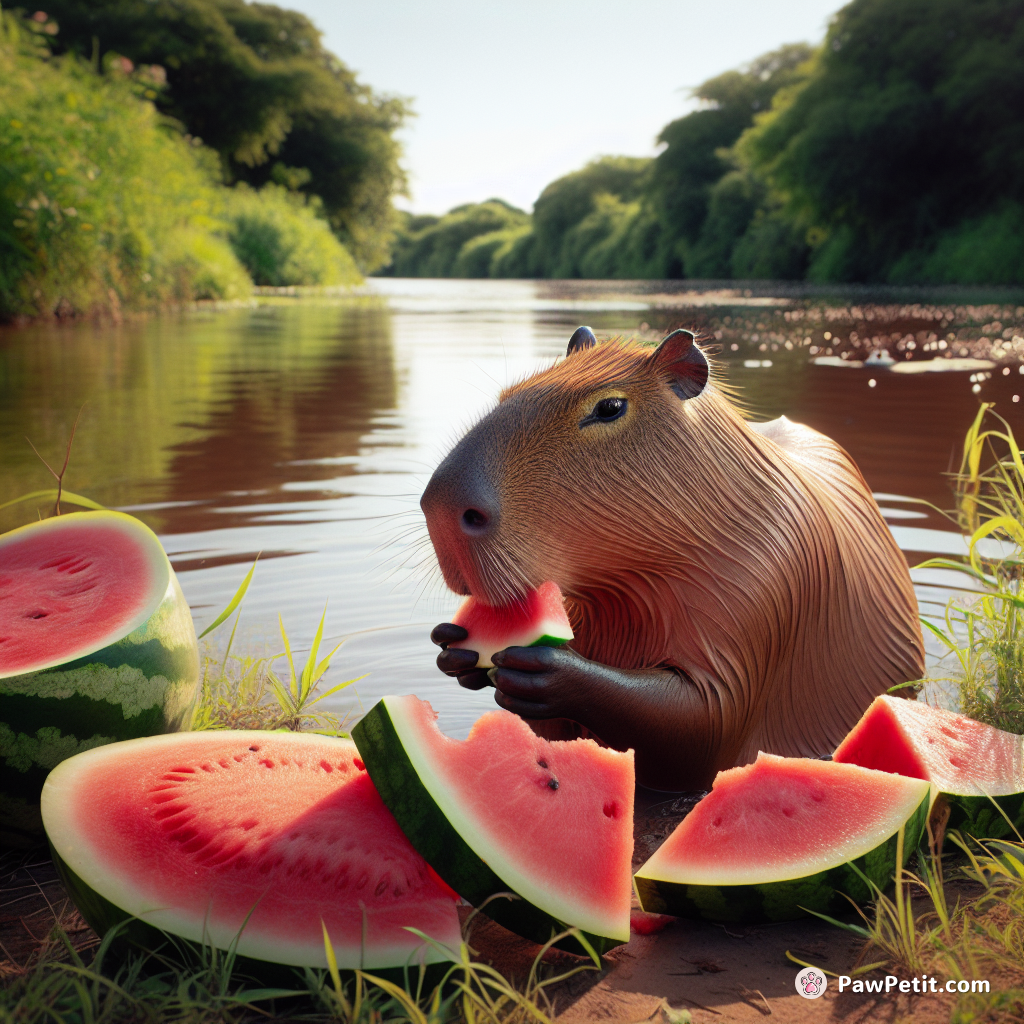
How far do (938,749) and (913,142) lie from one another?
4014cm

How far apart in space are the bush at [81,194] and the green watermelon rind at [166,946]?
13.7m

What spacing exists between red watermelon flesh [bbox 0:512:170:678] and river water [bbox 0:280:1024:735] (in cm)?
60

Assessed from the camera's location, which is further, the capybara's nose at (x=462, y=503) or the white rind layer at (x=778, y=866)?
the capybara's nose at (x=462, y=503)

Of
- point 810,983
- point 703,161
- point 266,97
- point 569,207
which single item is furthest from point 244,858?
point 569,207

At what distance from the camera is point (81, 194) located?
14.4 meters

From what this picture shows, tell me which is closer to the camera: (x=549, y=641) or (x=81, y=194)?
(x=549, y=641)

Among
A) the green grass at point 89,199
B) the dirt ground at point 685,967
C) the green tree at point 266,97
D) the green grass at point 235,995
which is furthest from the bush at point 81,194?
the green tree at point 266,97

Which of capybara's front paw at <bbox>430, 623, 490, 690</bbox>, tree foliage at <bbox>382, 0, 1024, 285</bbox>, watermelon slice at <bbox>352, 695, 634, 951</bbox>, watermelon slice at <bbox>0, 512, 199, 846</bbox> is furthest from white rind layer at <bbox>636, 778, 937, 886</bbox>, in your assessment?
tree foliage at <bbox>382, 0, 1024, 285</bbox>

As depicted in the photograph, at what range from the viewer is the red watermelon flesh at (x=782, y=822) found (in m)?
1.80

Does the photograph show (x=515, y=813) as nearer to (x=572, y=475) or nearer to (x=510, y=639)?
(x=510, y=639)

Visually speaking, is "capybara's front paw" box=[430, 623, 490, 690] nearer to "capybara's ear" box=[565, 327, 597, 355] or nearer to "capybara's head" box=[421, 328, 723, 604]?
"capybara's head" box=[421, 328, 723, 604]

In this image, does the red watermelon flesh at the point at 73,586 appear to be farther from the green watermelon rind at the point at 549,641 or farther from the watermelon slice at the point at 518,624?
the green watermelon rind at the point at 549,641

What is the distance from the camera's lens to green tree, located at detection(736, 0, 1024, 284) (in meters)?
34.9

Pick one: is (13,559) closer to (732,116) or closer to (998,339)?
(998,339)
